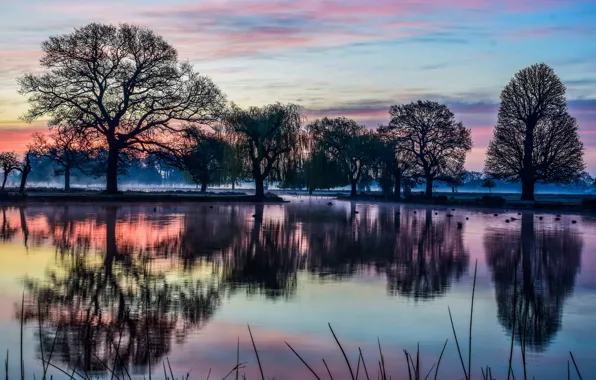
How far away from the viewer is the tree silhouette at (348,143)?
272 ft

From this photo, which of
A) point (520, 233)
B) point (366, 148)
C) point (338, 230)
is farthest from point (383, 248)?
point (366, 148)

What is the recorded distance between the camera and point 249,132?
66062 mm

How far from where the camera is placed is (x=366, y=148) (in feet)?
269

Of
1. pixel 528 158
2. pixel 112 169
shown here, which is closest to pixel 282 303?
pixel 112 169

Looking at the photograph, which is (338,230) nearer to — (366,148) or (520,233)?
(520,233)

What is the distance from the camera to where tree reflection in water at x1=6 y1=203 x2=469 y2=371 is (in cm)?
827

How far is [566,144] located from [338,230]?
128ft

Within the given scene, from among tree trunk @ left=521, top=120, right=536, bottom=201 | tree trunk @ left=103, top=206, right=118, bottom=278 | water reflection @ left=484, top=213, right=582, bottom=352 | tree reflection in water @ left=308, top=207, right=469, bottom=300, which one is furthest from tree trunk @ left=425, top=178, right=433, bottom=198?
tree trunk @ left=103, top=206, right=118, bottom=278

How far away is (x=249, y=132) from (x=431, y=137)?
2075 centimetres

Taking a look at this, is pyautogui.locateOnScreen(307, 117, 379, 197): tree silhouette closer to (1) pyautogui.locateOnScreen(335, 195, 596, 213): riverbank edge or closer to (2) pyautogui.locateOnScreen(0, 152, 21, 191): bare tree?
(1) pyautogui.locateOnScreen(335, 195, 596, 213): riverbank edge

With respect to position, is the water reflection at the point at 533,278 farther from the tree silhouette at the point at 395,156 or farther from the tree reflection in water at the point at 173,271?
→ the tree silhouette at the point at 395,156

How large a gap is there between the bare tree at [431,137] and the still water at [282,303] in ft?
174

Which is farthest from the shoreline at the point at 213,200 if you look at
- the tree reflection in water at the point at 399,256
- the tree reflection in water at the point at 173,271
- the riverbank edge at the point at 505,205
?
the tree reflection in water at the point at 399,256

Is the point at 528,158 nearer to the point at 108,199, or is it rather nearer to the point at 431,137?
the point at 431,137
